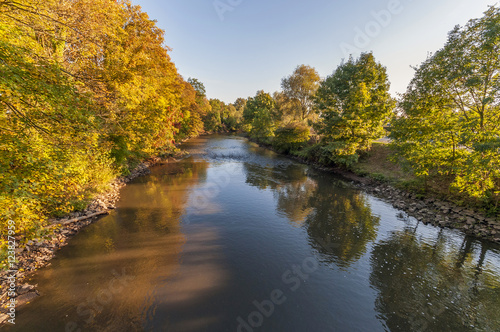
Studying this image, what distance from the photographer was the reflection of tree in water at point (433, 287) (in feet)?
22.8

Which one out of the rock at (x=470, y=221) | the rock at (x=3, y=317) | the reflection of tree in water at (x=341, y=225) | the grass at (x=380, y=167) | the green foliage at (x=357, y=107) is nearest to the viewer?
the rock at (x=3, y=317)

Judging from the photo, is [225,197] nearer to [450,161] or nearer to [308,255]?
[308,255]

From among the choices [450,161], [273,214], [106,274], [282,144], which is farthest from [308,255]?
[282,144]

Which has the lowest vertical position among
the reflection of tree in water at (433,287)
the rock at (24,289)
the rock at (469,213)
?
the rock at (24,289)

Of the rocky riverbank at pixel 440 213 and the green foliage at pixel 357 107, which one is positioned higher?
the green foliage at pixel 357 107

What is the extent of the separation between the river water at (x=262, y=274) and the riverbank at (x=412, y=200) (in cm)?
140

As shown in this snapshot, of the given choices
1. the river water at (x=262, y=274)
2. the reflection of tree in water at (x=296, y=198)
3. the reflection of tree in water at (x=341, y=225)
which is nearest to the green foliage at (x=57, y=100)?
the river water at (x=262, y=274)

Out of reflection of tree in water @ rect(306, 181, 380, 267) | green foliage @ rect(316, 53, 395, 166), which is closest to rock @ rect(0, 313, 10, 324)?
reflection of tree in water @ rect(306, 181, 380, 267)

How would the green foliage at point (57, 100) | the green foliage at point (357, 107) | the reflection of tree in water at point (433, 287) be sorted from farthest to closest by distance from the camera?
the green foliage at point (357, 107) < the reflection of tree in water at point (433, 287) < the green foliage at point (57, 100)

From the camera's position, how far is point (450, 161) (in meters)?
16.4

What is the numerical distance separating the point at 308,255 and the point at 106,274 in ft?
32.7

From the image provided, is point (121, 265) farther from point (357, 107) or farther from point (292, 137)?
point (292, 137)

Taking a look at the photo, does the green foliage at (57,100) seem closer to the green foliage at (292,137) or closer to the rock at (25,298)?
the rock at (25,298)

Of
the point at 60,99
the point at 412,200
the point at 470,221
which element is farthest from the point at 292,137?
the point at 60,99
